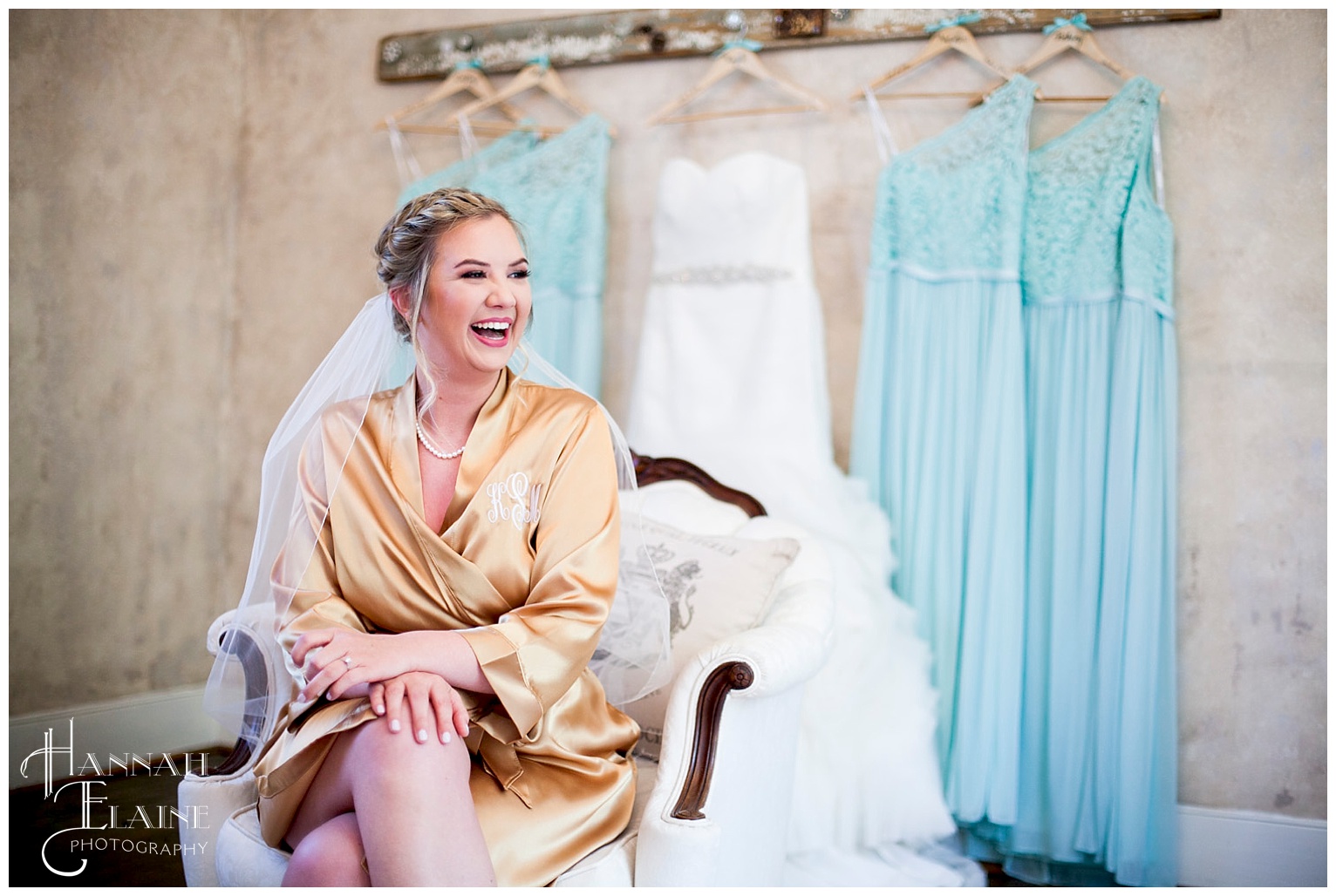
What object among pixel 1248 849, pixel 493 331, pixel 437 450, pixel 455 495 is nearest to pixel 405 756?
pixel 455 495

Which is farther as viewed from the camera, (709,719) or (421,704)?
(709,719)

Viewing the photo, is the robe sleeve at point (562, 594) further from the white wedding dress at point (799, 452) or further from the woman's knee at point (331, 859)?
the white wedding dress at point (799, 452)

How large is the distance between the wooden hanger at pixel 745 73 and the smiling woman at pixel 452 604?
1.43 metres

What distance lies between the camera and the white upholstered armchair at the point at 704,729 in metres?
1.50

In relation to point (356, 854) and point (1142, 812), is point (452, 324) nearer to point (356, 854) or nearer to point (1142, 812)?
point (356, 854)

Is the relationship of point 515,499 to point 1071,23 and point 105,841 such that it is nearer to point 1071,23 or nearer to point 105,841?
point 105,841

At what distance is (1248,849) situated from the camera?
2473 millimetres

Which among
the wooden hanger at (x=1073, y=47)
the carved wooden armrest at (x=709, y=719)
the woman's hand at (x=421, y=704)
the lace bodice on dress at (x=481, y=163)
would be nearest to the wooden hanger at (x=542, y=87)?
the lace bodice on dress at (x=481, y=163)

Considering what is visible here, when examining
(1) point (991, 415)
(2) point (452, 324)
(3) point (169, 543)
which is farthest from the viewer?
(3) point (169, 543)

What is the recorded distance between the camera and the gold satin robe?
4.78 feet

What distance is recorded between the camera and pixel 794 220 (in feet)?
8.82

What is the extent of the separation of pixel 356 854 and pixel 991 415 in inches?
72.0

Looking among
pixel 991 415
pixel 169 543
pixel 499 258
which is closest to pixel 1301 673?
pixel 991 415

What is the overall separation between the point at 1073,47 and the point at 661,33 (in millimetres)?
1167
